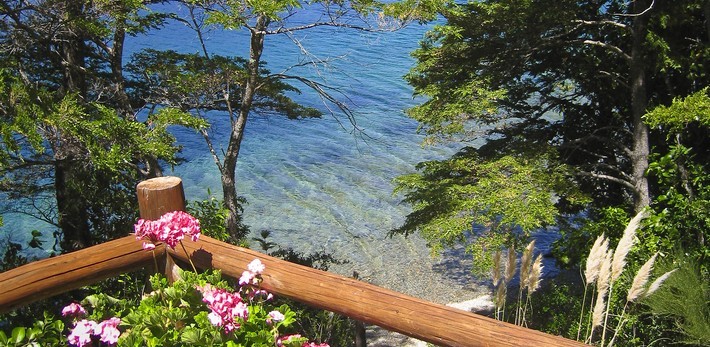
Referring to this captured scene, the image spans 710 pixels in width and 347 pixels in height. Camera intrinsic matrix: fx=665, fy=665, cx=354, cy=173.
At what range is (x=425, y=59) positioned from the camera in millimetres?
6867

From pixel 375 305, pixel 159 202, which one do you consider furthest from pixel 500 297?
pixel 159 202

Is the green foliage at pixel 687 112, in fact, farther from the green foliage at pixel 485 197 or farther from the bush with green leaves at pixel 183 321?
the bush with green leaves at pixel 183 321

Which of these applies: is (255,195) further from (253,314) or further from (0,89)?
(253,314)

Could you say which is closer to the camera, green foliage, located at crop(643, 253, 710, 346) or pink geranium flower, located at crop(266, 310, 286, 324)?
pink geranium flower, located at crop(266, 310, 286, 324)

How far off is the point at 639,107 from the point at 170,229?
18.3 ft

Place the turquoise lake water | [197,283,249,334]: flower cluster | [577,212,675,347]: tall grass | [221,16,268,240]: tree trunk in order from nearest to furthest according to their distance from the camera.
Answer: [197,283,249,334]: flower cluster → [577,212,675,347]: tall grass → [221,16,268,240]: tree trunk → the turquoise lake water

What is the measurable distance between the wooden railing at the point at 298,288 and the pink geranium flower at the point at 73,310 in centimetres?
6

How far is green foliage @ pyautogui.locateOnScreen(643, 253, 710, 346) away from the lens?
4.87 m

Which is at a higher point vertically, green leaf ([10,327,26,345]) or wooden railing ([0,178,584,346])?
wooden railing ([0,178,584,346])

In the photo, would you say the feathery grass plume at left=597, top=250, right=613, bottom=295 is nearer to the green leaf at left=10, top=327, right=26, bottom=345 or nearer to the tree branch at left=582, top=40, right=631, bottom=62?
the green leaf at left=10, top=327, right=26, bottom=345

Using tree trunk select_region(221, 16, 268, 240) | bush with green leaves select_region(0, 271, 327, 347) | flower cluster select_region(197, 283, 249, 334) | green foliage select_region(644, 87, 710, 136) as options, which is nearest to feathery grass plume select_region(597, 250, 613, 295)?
bush with green leaves select_region(0, 271, 327, 347)

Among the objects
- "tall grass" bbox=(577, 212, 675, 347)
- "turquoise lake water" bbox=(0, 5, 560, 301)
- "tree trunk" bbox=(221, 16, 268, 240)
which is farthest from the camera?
"turquoise lake water" bbox=(0, 5, 560, 301)

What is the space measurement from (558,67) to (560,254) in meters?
2.07

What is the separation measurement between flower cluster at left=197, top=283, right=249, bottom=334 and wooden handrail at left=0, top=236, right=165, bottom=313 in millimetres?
457
